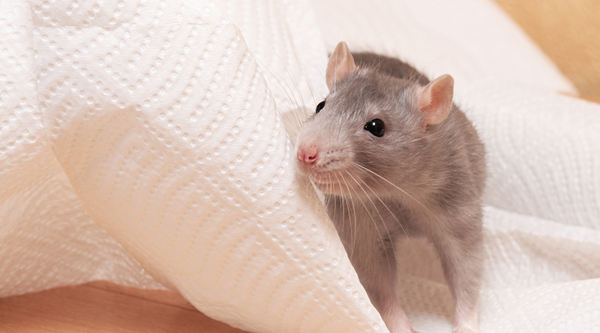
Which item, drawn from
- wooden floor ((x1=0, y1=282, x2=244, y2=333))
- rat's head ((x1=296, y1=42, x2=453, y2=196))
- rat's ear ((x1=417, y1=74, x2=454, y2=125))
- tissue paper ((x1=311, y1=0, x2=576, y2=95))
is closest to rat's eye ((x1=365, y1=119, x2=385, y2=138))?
rat's head ((x1=296, y1=42, x2=453, y2=196))

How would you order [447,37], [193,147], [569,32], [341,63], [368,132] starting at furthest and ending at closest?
[447,37], [569,32], [341,63], [368,132], [193,147]

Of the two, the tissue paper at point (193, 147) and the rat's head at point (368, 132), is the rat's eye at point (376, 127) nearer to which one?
the rat's head at point (368, 132)

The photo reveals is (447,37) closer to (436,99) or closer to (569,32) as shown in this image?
(569,32)

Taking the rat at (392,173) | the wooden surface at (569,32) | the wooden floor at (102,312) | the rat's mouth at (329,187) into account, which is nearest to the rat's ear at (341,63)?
the rat at (392,173)

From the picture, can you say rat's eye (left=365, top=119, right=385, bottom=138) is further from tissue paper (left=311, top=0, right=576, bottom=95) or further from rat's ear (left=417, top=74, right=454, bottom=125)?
tissue paper (left=311, top=0, right=576, bottom=95)

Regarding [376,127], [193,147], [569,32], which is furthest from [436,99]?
[569,32]

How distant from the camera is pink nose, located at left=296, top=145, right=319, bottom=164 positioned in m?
1.17

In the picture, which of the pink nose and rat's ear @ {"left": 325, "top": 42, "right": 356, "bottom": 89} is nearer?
the pink nose

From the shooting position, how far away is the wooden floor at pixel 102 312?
4.64 ft

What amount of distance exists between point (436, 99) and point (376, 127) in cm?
17

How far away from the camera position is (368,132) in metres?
1.28

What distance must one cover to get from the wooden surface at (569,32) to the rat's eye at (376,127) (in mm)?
1199

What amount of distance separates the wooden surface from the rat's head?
105 centimetres

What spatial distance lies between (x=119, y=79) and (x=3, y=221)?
0.45 metres
